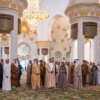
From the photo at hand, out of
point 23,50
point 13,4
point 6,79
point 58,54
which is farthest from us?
point 58,54

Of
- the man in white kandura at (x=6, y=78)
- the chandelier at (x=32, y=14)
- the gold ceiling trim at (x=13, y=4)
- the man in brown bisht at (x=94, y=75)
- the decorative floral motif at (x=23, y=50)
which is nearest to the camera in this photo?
the man in white kandura at (x=6, y=78)

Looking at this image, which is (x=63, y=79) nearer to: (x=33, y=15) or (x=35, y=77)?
(x=35, y=77)

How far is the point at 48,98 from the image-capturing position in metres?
4.51

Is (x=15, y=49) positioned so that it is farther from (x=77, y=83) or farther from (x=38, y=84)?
(x=77, y=83)

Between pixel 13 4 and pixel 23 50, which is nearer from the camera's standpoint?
pixel 13 4

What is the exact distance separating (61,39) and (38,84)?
10302 mm

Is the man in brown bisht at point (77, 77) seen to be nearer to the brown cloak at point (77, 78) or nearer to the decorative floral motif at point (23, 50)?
the brown cloak at point (77, 78)

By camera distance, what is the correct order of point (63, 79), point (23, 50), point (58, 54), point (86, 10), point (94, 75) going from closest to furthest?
point (63, 79)
point (86, 10)
point (94, 75)
point (23, 50)
point (58, 54)

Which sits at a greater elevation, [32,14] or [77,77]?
[32,14]

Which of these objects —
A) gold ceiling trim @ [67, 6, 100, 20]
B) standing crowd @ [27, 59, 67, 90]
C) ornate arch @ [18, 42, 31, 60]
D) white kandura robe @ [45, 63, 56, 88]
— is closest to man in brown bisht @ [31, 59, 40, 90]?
standing crowd @ [27, 59, 67, 90]

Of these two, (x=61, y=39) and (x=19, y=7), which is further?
(x=61, y=39)

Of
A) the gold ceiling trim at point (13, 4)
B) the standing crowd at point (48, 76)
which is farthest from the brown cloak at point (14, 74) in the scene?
the gold ceiling trim at point (13, 4)

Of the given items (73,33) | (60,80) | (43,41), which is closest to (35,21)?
(43,41)

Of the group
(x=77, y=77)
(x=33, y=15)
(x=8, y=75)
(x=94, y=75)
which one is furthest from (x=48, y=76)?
(x=33, y=15)
